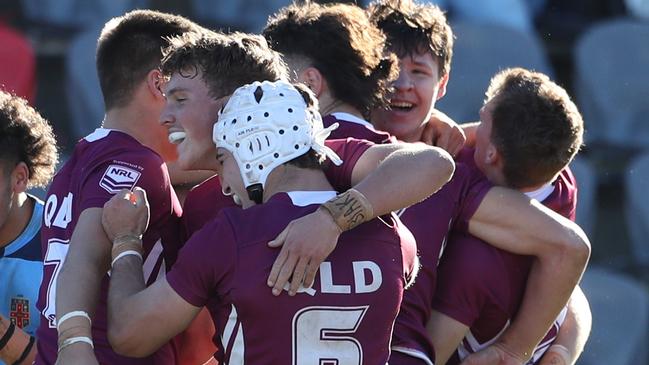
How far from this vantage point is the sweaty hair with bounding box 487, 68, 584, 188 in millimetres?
4613

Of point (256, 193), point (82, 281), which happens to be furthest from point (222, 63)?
point (82, 281)

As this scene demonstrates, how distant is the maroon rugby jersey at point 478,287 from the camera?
455 centimetres

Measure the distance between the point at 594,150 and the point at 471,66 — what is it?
1.15m

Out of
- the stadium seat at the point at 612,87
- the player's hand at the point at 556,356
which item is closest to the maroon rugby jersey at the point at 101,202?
the player's hand at the point at 556,356

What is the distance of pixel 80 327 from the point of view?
395 centimetres

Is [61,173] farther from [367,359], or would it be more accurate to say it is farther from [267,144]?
[367,359]

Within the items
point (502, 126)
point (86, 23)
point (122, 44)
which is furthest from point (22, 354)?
point (86, 23)

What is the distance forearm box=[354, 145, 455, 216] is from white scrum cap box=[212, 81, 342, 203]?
199mm

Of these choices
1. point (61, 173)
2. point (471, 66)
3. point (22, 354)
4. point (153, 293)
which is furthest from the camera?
point (471, 66)

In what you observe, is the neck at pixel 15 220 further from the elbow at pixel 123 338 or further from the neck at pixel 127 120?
the elbow at pixel 123 338

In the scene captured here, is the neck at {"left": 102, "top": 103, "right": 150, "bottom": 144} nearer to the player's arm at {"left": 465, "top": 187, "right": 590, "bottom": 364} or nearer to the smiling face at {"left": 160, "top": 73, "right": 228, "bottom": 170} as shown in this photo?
the smiling face at {"left": 160, "top": 73, "right": 228, "bottom": 170}

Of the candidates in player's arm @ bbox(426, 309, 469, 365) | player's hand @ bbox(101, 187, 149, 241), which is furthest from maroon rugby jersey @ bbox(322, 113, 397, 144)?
player's hand @ bbox(101, 187, 149, 241)

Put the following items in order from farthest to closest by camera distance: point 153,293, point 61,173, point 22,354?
point 22,354 < point 61,173 < point 153,293

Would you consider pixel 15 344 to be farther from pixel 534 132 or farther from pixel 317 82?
pixel 534 132
